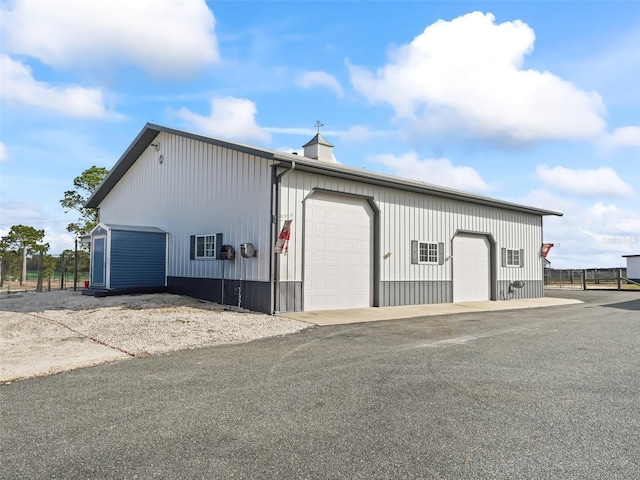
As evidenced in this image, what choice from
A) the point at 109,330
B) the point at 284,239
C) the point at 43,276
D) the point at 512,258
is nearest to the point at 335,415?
the point at 109,330

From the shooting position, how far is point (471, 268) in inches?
710

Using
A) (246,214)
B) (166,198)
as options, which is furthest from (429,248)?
(166,198)

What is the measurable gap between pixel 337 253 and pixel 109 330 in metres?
6.64

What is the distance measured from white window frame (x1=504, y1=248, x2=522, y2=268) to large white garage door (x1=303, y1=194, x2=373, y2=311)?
813 cm

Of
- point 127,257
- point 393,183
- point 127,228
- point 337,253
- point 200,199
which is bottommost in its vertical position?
point 127,257

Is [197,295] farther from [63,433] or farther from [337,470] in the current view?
[337,470]

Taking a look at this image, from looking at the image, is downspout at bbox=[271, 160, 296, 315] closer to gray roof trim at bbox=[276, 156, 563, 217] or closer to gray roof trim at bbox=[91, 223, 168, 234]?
gray roof trim at bbox=[276, 156, 563, 217]

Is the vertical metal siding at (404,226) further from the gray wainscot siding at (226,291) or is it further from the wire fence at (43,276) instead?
the wire fence at (43,276)

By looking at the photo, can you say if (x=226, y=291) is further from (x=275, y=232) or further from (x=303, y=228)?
(x=303, y=228)

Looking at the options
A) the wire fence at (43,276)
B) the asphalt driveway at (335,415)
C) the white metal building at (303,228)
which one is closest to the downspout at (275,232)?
the white metal building at (303,228)

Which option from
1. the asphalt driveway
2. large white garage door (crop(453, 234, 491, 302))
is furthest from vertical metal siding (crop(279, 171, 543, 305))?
the asphalt driveway

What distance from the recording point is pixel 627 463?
325cm

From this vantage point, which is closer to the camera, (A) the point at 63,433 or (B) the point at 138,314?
(A) the point at 63,433

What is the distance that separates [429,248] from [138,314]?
9854 millimetres
